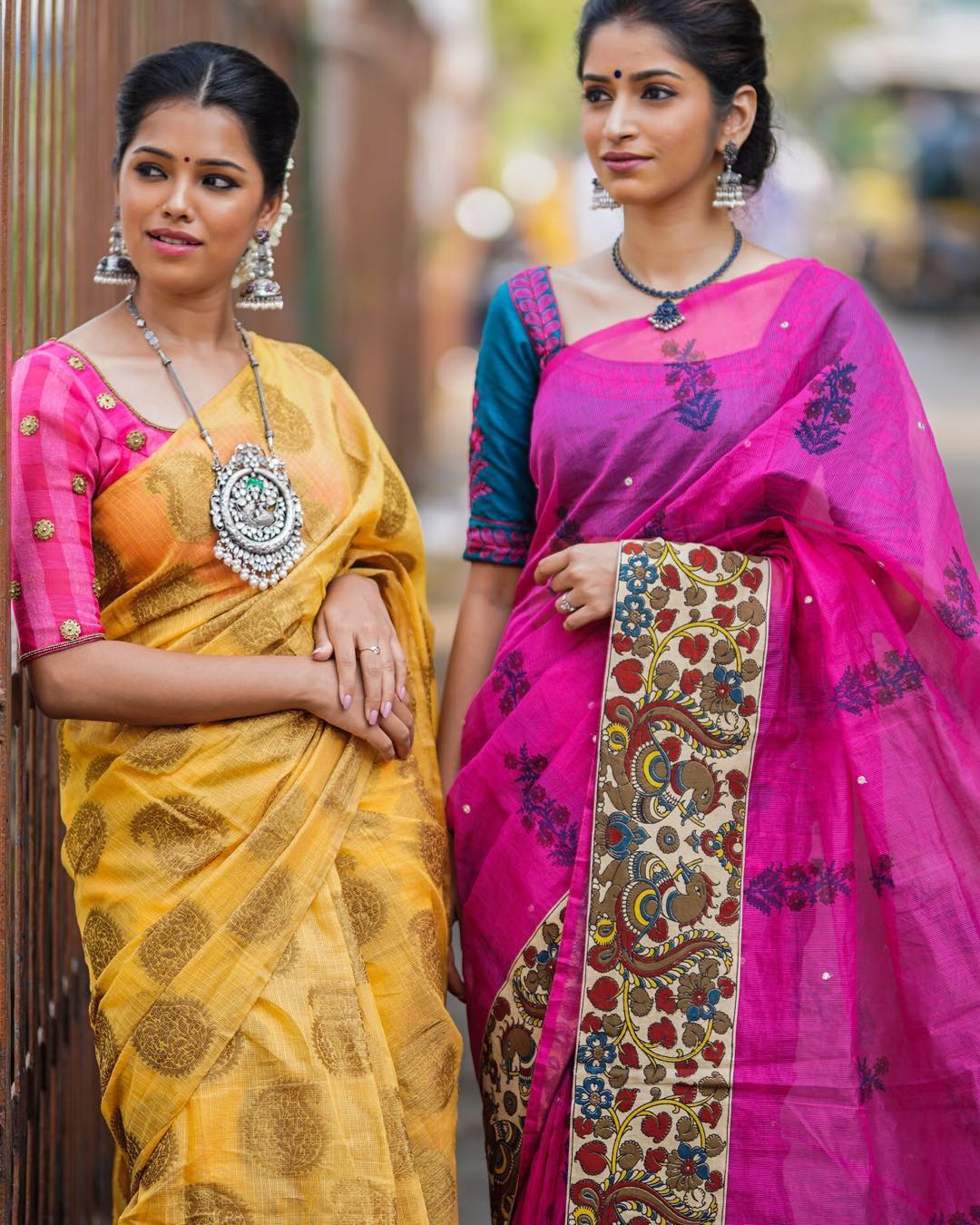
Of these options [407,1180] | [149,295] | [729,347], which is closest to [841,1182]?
[407,1180]

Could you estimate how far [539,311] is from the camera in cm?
269

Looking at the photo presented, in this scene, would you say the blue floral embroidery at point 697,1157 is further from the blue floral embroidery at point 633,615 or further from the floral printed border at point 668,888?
the blue floral embroidery at point 633,615

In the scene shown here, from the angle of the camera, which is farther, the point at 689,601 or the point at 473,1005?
the point at 473,1005

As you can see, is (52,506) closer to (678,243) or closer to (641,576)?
(641,576)

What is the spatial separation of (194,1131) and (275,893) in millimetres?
332

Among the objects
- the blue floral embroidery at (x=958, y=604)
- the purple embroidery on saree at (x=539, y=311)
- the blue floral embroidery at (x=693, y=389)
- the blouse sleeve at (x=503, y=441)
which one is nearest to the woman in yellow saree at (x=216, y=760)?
the blouse sleeve at (x=503, y=441)

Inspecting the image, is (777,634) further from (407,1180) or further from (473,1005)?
(407,1180)

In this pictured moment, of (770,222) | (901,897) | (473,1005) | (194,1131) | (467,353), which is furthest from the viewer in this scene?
(467,353)

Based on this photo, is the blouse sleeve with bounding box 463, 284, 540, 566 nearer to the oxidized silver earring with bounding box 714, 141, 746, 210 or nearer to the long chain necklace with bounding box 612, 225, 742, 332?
the long chain necklace with bounding box 612, 225, 742, 332

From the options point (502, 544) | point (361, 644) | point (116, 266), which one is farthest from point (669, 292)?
point (116, 266)

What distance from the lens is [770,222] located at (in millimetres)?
14641

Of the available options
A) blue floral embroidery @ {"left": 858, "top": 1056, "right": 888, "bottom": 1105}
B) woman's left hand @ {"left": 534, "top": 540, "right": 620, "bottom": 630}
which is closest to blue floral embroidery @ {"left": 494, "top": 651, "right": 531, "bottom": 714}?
woman's left hand @ {"left": 534, "top": 540, "right": 620, "bottom": 630}

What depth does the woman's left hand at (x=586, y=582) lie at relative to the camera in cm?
250

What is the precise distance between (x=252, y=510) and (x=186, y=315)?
0.34 m
